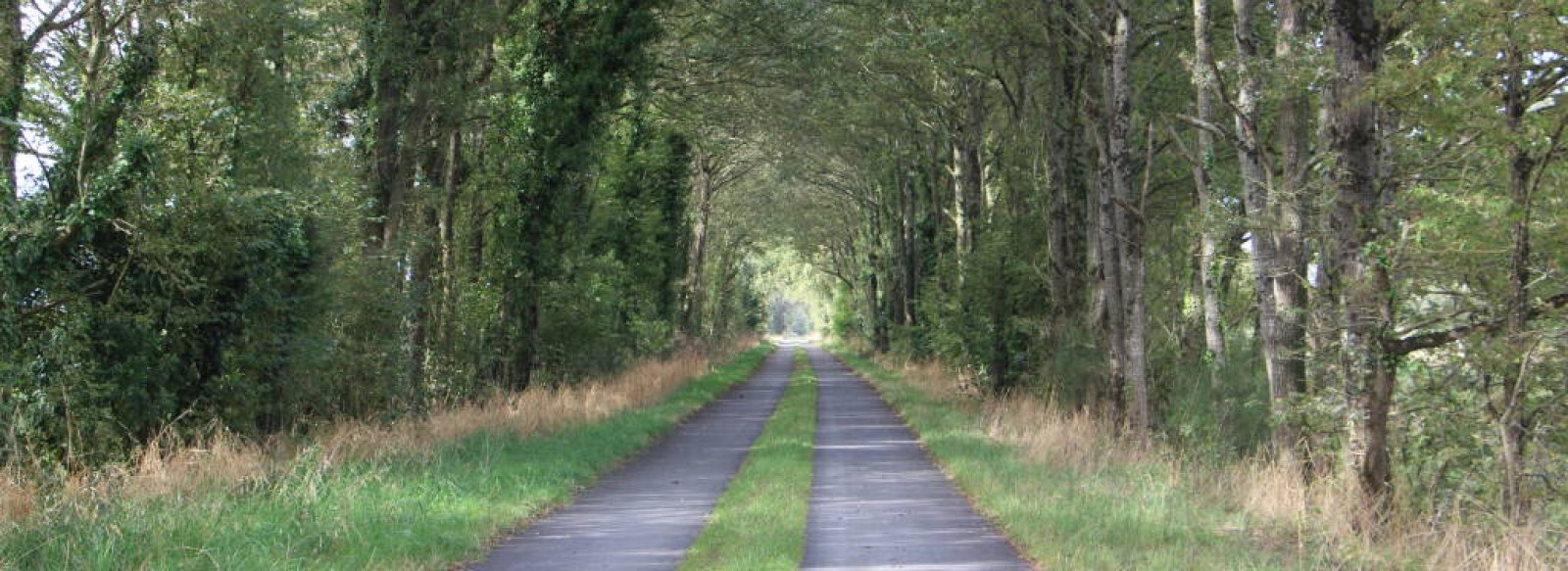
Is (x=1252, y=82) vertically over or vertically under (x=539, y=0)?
under

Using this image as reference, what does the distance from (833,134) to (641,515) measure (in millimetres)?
23683

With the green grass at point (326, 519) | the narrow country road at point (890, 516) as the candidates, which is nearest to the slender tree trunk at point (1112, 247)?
the narrow country road at point (890, 516)

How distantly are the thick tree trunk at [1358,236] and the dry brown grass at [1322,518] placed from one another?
0.35m

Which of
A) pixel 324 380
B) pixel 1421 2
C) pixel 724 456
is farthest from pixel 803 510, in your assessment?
pixel 324 380

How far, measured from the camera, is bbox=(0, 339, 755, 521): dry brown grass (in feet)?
27.6

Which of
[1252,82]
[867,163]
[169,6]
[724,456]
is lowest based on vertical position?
[724,456]

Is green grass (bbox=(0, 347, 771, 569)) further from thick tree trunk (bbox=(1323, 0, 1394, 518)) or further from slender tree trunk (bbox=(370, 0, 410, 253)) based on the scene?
thick tree trunk (bbox=(1323, 0, 1394, 518))

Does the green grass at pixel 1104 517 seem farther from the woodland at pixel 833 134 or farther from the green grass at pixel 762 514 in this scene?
the green grass at pixel 762 514

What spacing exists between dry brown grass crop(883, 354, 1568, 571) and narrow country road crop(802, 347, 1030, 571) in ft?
5.80

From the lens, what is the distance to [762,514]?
32.7 feet

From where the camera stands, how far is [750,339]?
3307 inches

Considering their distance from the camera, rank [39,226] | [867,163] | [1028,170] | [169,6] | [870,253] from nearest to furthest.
Answer: [39,226] < [169,6] < [1028,170] < [867,163] < [870,253]

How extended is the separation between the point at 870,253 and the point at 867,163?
1380cm

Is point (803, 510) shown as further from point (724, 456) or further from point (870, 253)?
point (870, 253)
